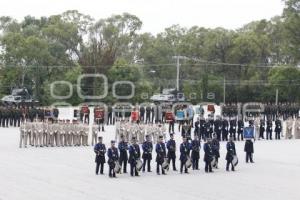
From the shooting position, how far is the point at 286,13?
6525 cm

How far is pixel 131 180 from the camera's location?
21109 mm

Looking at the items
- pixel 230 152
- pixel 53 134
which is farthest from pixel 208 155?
pixel 53 134

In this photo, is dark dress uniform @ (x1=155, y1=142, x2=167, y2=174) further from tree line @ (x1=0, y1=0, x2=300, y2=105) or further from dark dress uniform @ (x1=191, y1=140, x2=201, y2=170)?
tree line @ (x1=0, y1=0, x2=300, y2=105)

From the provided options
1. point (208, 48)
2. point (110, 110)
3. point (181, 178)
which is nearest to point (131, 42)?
point (208, 48)

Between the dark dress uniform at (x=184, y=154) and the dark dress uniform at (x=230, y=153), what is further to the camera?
the dark dress uniform at (x=230, y=153)

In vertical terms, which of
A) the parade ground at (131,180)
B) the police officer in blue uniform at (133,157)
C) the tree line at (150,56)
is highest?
the tree line at (150,56)

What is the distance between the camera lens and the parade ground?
1855cm

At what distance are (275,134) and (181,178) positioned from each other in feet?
50.2

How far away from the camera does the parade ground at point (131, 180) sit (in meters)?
18.5

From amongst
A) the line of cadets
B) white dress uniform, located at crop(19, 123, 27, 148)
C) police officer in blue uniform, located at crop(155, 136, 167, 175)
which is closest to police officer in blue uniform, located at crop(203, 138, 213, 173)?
the line of cadets

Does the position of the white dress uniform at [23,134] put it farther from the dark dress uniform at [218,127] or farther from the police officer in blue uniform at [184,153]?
the police officer in blue uniform at [184,153]

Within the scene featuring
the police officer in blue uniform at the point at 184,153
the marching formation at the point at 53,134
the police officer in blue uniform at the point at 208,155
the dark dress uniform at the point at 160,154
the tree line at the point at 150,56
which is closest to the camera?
the dark dress uniform at the point at 160,154

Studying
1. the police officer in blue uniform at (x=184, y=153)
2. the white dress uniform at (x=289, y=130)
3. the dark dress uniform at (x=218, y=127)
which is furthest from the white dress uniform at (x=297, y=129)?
the police officer in blue uniform at (x=184, y=153)

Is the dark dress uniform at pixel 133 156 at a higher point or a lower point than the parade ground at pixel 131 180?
higher
